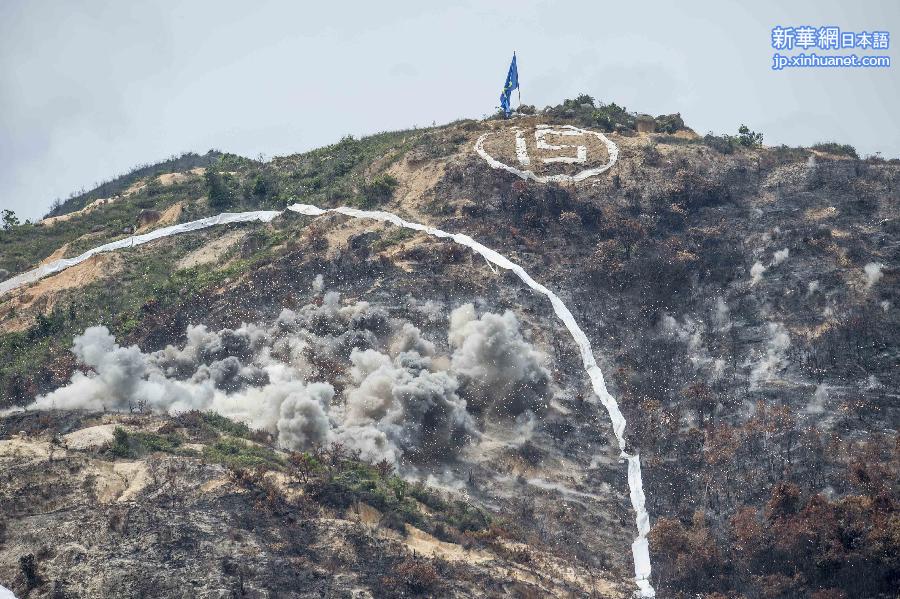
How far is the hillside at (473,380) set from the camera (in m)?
55.0

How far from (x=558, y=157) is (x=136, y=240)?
29.7 m

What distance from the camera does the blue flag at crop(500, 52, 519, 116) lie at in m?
92.6

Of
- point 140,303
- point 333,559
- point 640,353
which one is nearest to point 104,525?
point 333,559

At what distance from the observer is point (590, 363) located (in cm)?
7238

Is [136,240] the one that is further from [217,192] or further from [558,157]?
[558,157]

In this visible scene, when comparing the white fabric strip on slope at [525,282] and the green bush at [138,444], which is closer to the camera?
the green bush at [138,444]

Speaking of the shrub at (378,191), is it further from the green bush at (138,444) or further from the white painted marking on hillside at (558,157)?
the green bush at (138,444)

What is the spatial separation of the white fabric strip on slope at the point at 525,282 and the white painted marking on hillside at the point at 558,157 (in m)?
8.01

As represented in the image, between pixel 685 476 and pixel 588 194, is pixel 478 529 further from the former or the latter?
pixel 588 194

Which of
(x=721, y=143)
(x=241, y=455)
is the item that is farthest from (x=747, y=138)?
(x=241, y=455)

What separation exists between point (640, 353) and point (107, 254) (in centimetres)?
3622

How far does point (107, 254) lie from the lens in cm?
8456

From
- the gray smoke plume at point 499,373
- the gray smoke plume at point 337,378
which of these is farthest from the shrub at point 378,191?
the gray smoke plume at point 499,373

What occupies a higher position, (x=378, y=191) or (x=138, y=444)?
(x=378, y=191)
